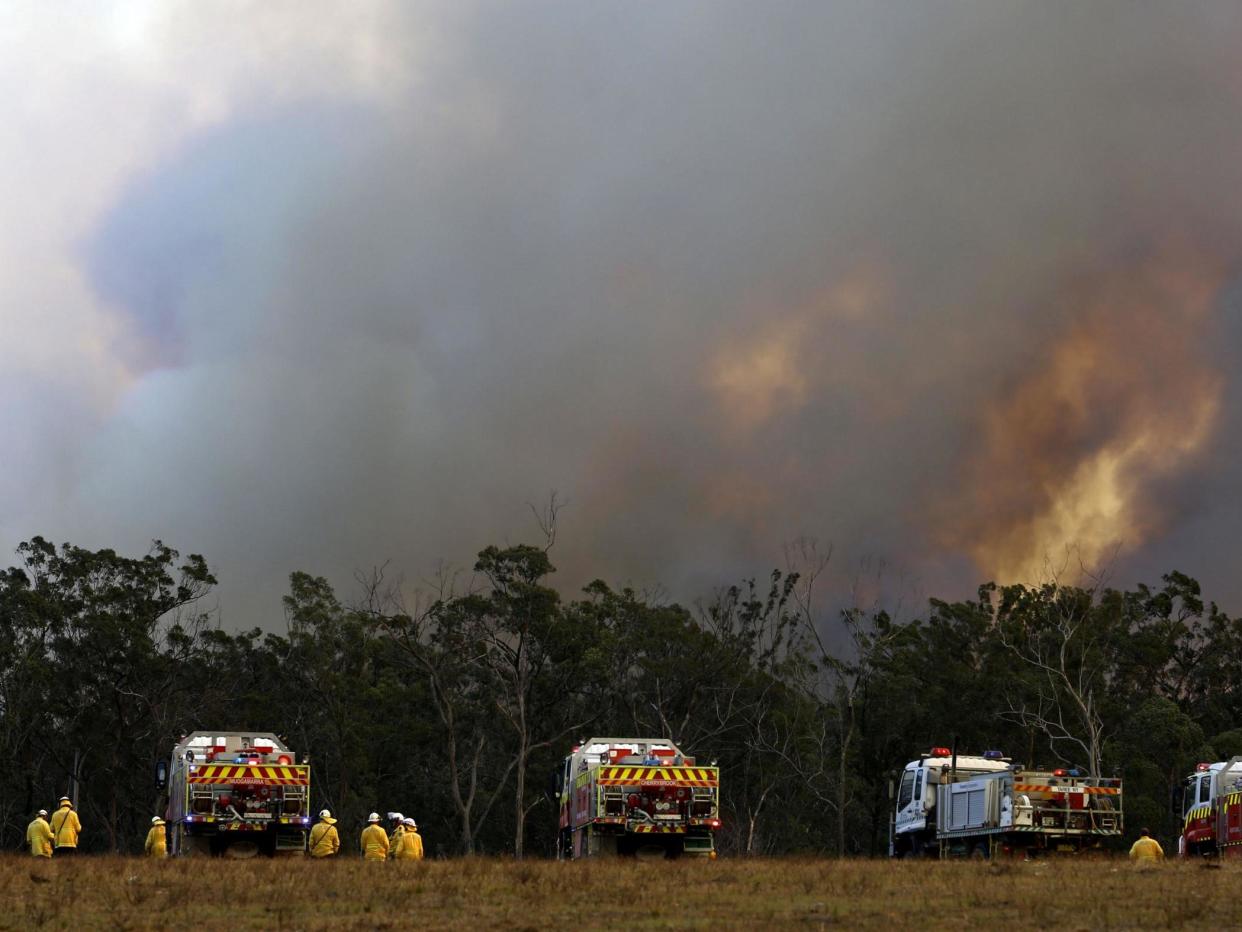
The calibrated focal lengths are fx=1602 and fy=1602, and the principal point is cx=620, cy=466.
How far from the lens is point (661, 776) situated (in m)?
37.5

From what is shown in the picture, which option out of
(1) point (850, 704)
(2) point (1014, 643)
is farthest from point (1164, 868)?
(2) point (1014, 643)

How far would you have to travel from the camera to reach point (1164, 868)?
86.2 ft

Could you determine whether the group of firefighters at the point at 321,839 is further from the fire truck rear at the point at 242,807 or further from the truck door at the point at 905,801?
the truck door at the point at 905,801

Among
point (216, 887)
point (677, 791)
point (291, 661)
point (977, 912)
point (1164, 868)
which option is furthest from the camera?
point (291, 661)

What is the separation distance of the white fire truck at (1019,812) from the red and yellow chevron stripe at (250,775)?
16895mm

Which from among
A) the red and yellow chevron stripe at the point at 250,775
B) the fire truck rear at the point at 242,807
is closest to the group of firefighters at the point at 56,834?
the fire truck rear at the point at 242,807

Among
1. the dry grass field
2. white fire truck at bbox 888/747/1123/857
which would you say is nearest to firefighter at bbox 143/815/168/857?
the dry grass field

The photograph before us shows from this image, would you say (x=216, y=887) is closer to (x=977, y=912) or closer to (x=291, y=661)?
(x=977, y=912)

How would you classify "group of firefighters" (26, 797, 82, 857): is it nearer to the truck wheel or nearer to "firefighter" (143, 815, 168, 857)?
"firefighter" (143, 815, 168, 857)

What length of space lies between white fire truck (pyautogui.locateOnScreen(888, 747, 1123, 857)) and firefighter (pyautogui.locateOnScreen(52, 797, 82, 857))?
71.0ft

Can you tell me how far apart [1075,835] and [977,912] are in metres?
20.9

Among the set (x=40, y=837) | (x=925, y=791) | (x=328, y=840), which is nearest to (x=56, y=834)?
(x=40, y=837)

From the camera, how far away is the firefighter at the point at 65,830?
1371 inches

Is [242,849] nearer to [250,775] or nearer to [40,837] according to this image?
[250,775]
